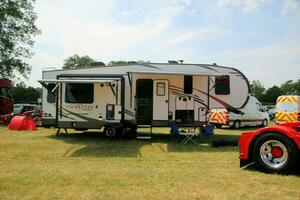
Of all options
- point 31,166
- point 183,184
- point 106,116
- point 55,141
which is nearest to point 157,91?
point 106,116

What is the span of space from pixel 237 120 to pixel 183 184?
17262mm

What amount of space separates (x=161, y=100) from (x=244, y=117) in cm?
1115

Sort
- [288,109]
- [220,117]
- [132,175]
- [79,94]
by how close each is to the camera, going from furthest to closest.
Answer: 1. [220,117]
2. [288,109]
3. [79,94]
4. [132,175]

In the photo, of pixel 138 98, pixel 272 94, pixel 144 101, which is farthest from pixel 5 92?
pixel 272 94

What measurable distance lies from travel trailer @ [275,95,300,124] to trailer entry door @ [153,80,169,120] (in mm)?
9892

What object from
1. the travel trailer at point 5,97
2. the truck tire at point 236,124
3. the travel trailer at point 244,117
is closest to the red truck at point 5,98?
the travel trailer at point 5,97

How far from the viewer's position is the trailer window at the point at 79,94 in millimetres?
14719

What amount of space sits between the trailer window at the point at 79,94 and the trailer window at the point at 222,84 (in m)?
5.11

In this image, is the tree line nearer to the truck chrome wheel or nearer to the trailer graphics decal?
the trailer graphics decal

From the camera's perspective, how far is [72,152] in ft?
37.8

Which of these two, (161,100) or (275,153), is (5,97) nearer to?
(161,100)

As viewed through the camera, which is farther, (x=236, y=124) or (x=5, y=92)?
(x=5, y=92)

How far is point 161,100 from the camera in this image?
14.7 m

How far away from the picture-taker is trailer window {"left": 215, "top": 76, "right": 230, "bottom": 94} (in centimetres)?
1529
